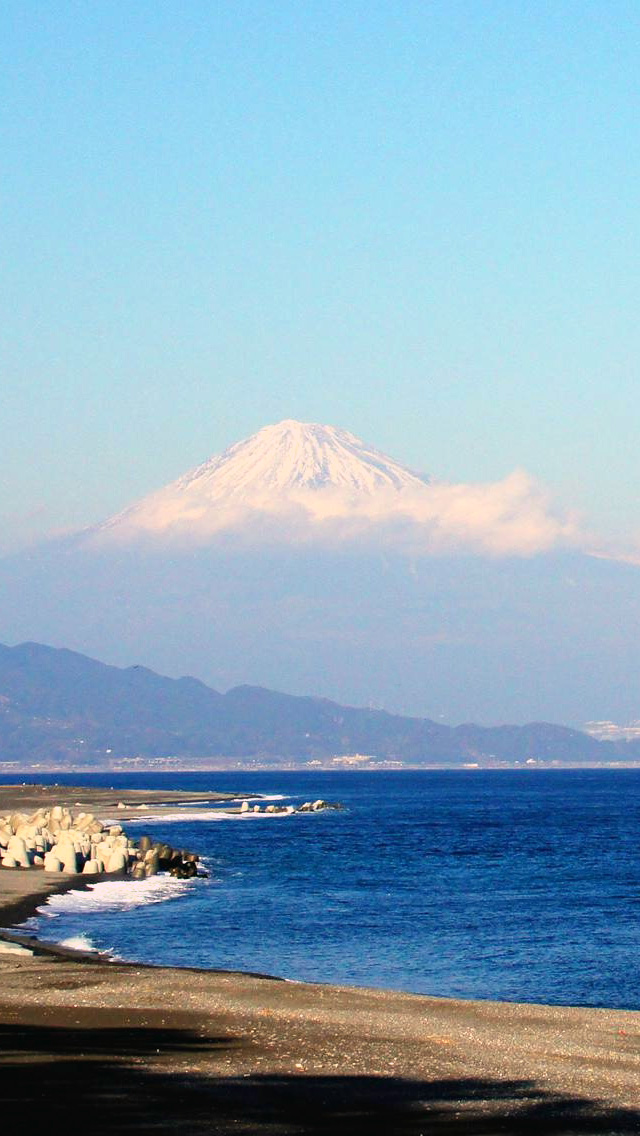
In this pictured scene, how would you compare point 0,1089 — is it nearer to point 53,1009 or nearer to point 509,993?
point 53,1009

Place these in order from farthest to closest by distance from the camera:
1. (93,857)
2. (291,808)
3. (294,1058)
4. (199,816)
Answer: (291,808) → (199,816) → (93,857) → (294,1058)

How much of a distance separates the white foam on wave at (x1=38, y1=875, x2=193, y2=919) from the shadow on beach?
25.9 meters

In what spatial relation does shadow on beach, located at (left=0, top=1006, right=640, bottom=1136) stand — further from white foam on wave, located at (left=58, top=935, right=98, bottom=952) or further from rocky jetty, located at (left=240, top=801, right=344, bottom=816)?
rocky jetty, located at (left=240, top=801, right=344, bottom=816)

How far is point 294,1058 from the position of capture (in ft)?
72.2

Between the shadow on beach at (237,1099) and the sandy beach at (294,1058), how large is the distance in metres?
0.03

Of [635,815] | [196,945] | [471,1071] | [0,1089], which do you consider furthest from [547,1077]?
[635,815]

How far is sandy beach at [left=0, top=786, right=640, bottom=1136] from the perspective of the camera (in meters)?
18.0

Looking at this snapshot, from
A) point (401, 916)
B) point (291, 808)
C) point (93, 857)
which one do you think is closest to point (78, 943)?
point (401, 916)

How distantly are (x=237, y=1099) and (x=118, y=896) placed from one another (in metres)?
35.7

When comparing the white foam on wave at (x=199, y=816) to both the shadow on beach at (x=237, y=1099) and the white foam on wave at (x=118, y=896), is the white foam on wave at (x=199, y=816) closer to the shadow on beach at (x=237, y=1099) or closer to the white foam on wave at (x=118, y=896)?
the white foam on wave at (x=118, y=896)

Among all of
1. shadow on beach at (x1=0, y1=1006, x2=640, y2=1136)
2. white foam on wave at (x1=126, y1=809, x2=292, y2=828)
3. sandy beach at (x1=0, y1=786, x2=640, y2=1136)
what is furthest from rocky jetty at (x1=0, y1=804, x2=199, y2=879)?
shadow on beach at (x1=0, y1=1006, x2=640, y2=1136)

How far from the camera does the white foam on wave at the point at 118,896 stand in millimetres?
48875

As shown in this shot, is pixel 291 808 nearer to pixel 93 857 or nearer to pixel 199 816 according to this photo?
pixel 199 816

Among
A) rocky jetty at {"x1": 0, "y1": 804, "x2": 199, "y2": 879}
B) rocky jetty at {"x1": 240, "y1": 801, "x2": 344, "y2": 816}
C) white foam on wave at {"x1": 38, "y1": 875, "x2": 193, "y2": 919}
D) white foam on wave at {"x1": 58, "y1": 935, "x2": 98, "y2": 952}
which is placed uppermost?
Result: rocky jetty at {"x1": 240, "y1": 801, "x2": 344, "y2": 816}
